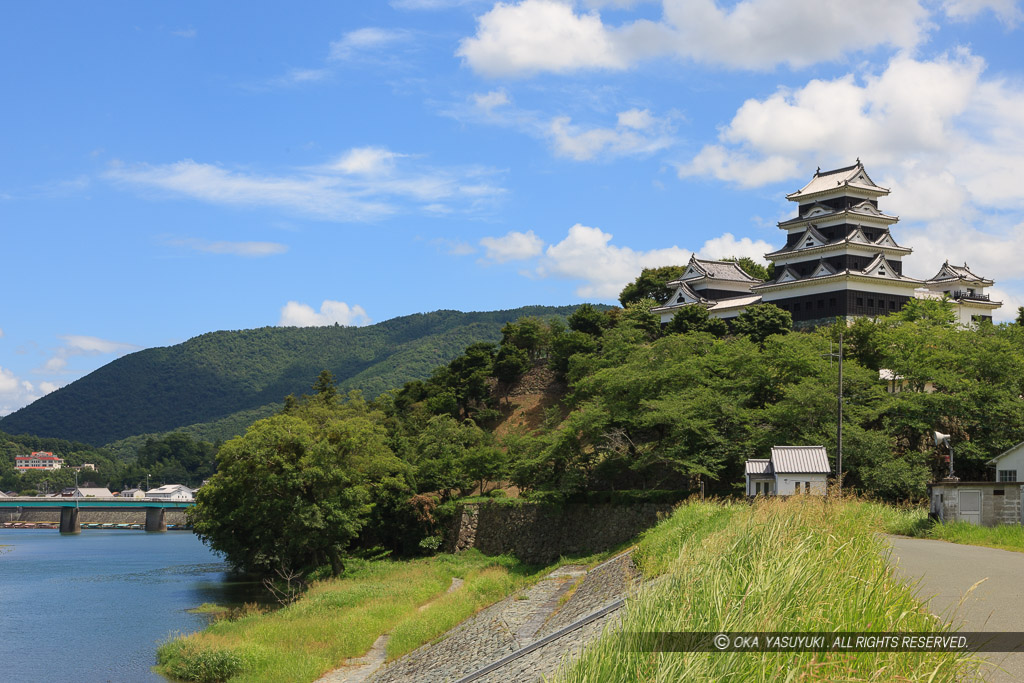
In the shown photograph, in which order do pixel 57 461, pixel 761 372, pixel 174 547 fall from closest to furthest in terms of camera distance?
pixel 761 372 < pixel 174 547 < pixel 57 461

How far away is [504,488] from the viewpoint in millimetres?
48625

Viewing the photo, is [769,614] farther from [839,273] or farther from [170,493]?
[170,493]

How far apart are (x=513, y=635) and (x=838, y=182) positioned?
45951 millimetres

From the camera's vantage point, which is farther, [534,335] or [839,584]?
[534,335]

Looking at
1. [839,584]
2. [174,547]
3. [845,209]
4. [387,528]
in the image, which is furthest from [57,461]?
[839,584]

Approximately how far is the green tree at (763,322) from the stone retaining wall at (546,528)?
17064 mm

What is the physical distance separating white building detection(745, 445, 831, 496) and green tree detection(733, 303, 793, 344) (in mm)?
23473

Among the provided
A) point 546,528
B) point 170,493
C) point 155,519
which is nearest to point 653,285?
point 546,528

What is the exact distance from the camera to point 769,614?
265 inches

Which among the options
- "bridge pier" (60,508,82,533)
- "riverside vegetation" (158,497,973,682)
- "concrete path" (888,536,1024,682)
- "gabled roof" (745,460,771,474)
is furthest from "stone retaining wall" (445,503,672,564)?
"bridge pier" (60,508,82,533)

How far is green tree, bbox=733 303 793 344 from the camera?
166 ft

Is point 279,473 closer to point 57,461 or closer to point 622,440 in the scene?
point 622,440

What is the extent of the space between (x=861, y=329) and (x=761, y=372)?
33.2ft

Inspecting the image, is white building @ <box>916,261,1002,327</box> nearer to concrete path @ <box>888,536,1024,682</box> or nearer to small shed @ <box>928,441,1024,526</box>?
small shed @ <box>928,441,1024,526</box>
